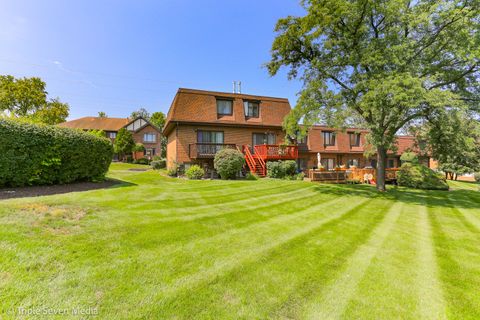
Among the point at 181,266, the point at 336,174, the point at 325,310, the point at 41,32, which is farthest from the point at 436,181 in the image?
the point at 41,32

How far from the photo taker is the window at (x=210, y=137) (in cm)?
1784

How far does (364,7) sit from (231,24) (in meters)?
8.75

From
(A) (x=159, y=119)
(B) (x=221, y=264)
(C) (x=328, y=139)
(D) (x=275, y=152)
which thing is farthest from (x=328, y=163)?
(A) (x=159, y=119)

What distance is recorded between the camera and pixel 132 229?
4387 mm

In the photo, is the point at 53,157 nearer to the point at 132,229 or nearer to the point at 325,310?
the point at 132,229

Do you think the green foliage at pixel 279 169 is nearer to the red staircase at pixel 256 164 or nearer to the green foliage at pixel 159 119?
the red staircase at pixel 256 164

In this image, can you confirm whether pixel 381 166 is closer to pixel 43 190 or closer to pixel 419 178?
pixel 419 178

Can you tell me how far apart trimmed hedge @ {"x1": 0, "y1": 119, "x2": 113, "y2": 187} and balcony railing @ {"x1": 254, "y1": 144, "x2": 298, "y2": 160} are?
11583 millimetres

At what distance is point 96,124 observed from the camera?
42.0 m

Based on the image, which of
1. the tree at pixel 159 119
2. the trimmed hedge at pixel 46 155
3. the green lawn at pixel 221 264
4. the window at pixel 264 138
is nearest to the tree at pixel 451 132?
the green lawn at pixel 221 264

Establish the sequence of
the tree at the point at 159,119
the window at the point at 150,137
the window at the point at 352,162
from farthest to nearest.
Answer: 1. the tree at the point at 159,119
2. the window at the point at 150,137
3. the window at the point at 352,162

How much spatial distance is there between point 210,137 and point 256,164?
4649 millimetres

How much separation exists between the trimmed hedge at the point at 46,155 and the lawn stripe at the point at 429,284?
10.8 metres

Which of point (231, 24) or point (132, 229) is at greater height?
point (231, 24)
